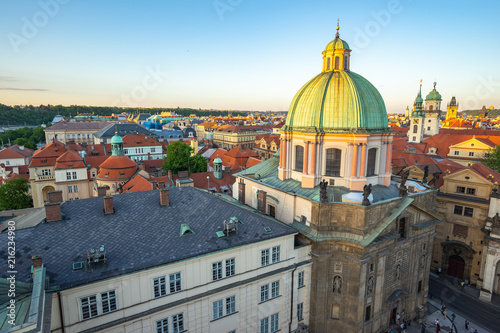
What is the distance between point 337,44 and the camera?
1355 inches

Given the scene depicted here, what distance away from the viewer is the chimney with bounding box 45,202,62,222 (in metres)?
22.1

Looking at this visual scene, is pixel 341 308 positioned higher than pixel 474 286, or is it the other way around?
pixel 341 308

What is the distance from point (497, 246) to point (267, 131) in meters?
132

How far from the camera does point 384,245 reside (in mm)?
28891

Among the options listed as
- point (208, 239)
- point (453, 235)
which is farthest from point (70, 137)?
point (453, 235)

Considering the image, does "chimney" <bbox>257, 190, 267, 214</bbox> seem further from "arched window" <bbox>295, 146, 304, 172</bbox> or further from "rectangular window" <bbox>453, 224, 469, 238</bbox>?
"rectangular window" <bbox>453, 224, 469, 238</bbox>

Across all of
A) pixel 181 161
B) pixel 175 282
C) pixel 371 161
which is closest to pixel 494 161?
pixel 371 161

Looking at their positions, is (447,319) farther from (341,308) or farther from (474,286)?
(341,308)

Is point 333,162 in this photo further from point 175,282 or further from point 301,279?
point 175,282

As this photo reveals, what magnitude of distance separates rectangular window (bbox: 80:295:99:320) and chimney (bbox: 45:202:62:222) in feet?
22.5

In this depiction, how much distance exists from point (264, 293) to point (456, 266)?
3259cm

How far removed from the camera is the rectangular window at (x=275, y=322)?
92.2 feet

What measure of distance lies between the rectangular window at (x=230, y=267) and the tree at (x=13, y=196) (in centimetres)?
5476

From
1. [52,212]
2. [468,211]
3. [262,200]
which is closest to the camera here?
[52,212]
